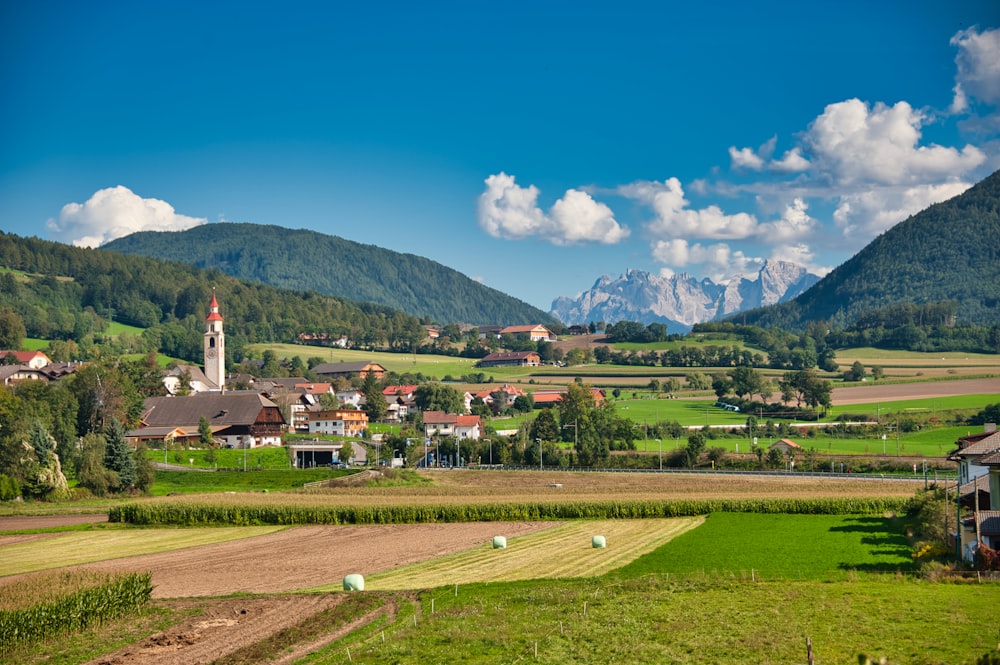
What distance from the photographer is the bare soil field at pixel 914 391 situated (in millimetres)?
125812

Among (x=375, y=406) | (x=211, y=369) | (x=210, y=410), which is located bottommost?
(x=375, y=406)

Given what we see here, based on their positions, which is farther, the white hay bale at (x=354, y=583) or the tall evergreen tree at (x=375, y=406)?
the tall evergreen tree at (x=375, y=406)

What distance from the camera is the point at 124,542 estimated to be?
50.9m

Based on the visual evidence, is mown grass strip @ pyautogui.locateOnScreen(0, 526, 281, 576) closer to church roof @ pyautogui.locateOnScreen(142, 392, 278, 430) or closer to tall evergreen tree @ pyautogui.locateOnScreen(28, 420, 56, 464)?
tall evergreen tree @ pyautogui.locateOnScreen(28, 420, 56, 464)

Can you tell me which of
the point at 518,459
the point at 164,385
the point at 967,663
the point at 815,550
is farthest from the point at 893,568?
the point at 164,385

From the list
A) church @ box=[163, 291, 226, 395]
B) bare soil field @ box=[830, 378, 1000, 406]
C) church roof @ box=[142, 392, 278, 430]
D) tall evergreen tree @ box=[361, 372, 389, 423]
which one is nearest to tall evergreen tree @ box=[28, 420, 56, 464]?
church roof @ box=[142, 392, 278, 430]

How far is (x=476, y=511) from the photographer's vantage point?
5931 centimetres

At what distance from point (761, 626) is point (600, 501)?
34.8 metres

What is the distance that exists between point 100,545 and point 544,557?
23.0 m

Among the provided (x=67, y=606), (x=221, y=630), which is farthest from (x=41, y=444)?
(x=221, y=630)

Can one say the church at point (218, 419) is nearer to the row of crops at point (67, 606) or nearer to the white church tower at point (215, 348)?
the white church tower at point (215, 348)

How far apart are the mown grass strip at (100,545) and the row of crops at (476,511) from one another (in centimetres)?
272

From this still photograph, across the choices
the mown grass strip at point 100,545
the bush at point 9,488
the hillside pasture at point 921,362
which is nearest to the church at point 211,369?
the bush at point 9,488

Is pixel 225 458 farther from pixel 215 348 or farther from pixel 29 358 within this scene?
pixel 29 358
